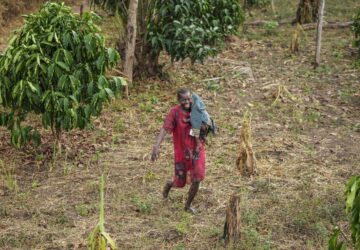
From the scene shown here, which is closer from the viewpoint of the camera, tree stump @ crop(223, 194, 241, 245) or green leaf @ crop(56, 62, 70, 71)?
tree stump @ crop(223, 194, 241, 245)

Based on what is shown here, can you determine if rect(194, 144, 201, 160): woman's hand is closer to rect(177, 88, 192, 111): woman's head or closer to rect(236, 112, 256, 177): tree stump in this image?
rect(177, 88, 192, 111): woman's head

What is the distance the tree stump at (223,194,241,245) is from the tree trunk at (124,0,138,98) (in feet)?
14.4

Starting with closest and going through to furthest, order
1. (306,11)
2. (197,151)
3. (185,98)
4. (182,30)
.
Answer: (185,98), (197,151), (182,30), (306,11)

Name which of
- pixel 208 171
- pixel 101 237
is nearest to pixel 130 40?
pixel 208 171

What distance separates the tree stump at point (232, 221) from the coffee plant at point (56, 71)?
209cm

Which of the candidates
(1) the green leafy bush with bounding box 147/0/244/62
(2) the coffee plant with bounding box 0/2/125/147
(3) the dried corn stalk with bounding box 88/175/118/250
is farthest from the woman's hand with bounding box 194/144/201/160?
(1) the green leafy bush with bounding box 147/0/244/62

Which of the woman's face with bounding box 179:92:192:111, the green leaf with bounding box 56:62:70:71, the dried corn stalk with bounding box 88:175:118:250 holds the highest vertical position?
the green leaf with bounding box 56:62:70:71

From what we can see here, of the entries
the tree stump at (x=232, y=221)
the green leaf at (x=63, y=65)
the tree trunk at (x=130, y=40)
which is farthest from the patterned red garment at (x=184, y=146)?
the tree trunk at (x=130, y=40)

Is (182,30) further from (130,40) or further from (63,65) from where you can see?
(63,65)

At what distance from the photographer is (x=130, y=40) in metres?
9.34

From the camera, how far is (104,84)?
21.9 ft

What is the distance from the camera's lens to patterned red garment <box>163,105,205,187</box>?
18.5 feet

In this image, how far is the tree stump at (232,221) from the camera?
5215 millimetres

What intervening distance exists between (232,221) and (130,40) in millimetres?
4766
